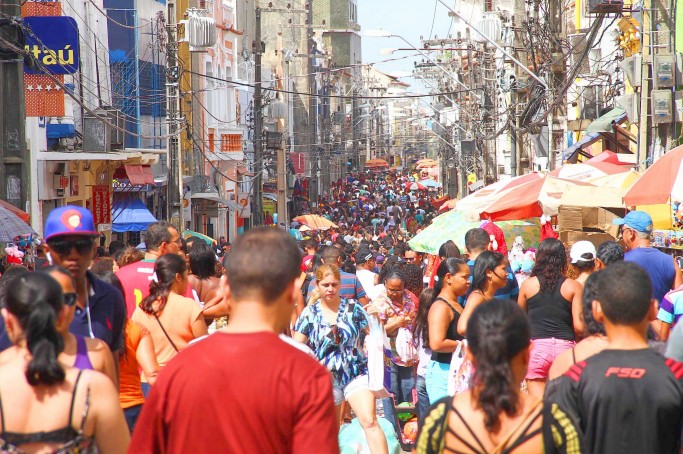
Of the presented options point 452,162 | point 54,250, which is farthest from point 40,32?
point 452,162

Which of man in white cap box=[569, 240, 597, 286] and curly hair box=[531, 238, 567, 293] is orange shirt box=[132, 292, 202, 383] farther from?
man in white cap box=[569, 240, 597, 286]

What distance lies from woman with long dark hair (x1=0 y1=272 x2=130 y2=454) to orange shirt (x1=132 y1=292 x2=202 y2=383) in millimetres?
3366

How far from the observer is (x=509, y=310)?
3.88 meters

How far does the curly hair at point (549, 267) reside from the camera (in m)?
7.92

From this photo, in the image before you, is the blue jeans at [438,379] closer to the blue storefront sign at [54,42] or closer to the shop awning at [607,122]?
the blue storefront sign at [54,42]

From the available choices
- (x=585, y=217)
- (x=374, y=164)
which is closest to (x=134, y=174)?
(x=585, y=217)

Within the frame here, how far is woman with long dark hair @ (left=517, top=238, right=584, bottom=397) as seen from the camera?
773cm

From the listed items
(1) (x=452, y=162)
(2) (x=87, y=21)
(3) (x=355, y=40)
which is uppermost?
(3) (x=355, y=40)

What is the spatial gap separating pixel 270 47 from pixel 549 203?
213 ft

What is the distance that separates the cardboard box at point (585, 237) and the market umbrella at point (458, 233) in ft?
6.81

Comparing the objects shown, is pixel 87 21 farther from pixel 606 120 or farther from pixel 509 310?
pixel 509 310

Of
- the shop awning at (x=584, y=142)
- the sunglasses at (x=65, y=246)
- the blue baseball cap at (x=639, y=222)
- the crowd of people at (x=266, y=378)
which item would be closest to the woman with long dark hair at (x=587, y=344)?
the crowd of people at (x=266, y=378)

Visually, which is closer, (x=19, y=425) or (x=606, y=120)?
(x=19, y=425)

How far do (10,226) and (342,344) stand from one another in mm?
5491
